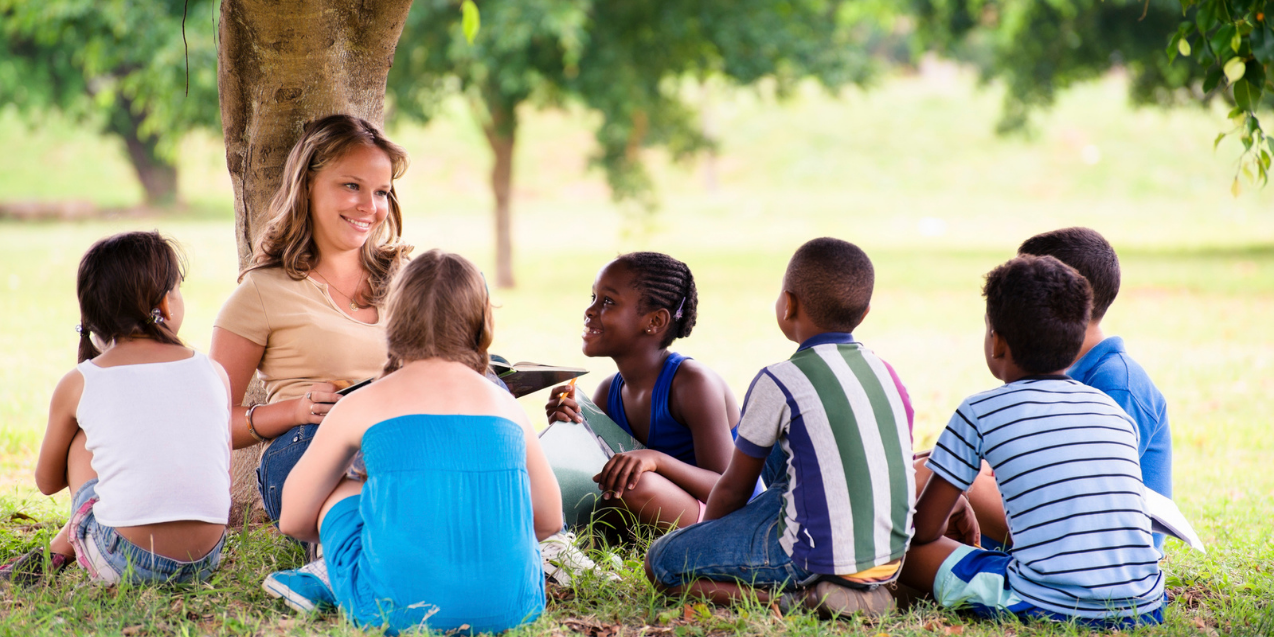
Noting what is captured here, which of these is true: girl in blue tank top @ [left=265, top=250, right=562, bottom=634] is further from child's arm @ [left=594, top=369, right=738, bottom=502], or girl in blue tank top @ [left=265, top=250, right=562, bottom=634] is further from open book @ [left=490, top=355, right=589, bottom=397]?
open book @ [left=490, top=355, right=589, bottom=397]

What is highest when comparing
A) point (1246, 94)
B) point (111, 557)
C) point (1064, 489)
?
point (1246, 94)

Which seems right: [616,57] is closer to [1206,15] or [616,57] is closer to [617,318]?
[617,318]

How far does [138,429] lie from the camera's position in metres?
3.12

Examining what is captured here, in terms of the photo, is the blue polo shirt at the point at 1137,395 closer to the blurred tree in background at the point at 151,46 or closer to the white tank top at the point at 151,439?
the white tank top at the point at 151,439

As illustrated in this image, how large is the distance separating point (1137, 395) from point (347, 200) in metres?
2.80

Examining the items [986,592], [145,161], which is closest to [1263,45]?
[986,592]

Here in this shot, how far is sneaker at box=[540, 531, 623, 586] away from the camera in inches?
137

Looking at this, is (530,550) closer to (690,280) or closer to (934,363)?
(690,280)

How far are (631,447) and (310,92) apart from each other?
189 cm

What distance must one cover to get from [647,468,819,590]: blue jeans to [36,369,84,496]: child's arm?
1849 millimetres

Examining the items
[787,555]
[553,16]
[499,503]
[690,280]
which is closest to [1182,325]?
[553,16]

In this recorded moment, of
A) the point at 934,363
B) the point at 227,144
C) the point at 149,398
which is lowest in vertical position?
the point at 934,363

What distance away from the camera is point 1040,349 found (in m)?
3.18

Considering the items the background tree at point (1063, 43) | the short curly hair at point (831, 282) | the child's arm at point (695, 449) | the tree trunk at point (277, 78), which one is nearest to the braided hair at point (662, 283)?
the child's arm at point (695, 449)
